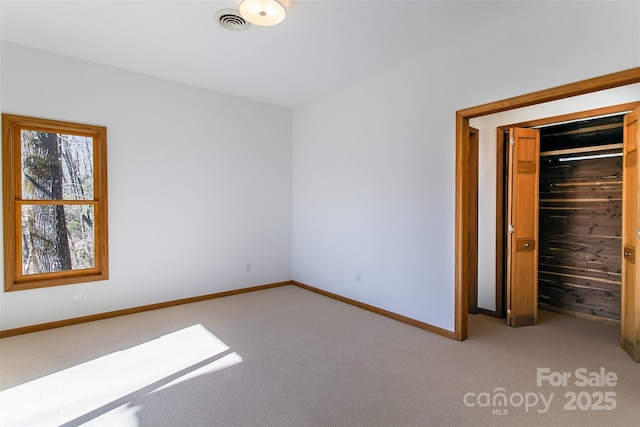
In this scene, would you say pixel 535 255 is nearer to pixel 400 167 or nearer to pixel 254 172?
pixel 400 167

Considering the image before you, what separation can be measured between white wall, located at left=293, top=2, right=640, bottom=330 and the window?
265 cm

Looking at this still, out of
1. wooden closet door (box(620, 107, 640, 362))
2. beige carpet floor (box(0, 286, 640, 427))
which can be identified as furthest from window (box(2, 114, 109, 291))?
wooden closet door (box(620, 107, 640, 362))

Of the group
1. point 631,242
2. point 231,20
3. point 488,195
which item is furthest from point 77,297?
point 631,242

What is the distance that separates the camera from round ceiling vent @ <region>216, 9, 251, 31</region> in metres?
2.56

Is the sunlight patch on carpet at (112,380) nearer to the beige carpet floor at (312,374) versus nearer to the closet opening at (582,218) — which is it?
the beige carpet floor at (312,374)

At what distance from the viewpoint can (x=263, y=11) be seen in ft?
7.93

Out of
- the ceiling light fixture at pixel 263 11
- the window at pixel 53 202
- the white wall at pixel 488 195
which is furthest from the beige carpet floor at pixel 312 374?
the ceiling light fixture at pixel 263 11

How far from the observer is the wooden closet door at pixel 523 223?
3514mm

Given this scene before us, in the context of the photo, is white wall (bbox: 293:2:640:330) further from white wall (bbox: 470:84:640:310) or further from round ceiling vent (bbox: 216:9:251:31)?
round ceiling vent (bbox: 216:9:251:31)

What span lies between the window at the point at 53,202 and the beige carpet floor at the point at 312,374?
0.65 m

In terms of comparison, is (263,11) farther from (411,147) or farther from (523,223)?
(523,223)

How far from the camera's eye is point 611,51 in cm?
220

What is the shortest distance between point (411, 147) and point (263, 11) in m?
A: 1.94

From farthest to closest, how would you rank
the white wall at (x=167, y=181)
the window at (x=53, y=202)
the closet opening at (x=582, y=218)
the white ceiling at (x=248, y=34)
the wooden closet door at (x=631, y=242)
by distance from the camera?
the closet opening at (x=582, y=218) → the white wall at (x=167, y=181) → the window at (x=53, y=202) → the wooden closet door at (x=631, y=242) → the white ceiling at (x=248, y=34)
